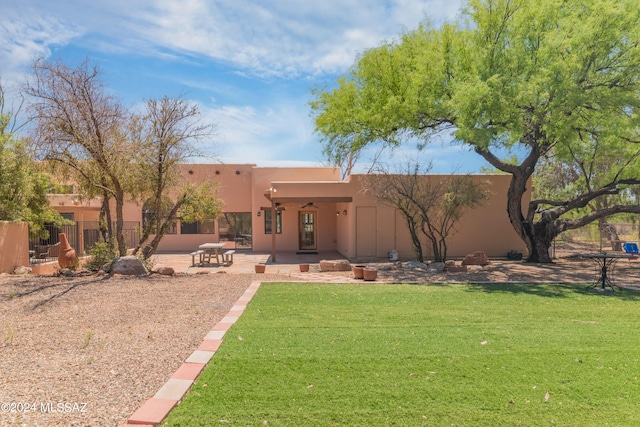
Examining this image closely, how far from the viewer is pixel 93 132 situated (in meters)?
10.1

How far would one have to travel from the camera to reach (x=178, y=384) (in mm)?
3477

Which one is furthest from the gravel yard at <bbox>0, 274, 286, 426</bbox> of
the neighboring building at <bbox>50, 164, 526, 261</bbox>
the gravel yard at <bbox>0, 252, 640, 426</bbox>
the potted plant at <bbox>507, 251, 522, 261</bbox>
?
the potted plant at <bbox>507, 251, 522, 261</bbox>

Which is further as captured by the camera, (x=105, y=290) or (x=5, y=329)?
(x=105, y=290)

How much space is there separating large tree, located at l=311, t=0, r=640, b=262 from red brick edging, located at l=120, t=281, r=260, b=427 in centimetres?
879

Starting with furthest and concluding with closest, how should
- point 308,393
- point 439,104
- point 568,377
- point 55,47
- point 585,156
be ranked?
point 585,156 → point 439,104 → point 55,47 → point 568,377 → point 308,393

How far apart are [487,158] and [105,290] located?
1255 cm

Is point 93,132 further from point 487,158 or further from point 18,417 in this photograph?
point 487,158

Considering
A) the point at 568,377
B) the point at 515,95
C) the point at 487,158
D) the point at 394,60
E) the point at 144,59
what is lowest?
the point at 568,377

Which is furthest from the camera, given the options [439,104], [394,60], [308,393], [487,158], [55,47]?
[487,158]

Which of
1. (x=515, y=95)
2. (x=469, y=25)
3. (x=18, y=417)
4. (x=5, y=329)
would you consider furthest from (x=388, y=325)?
(x=469, y=25)

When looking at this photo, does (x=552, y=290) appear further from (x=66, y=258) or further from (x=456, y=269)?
(x=66, y=258)

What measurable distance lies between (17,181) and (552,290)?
15.0 meters

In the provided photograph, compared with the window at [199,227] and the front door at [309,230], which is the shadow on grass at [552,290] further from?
the window at [199,227]

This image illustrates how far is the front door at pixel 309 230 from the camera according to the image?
20705mm
